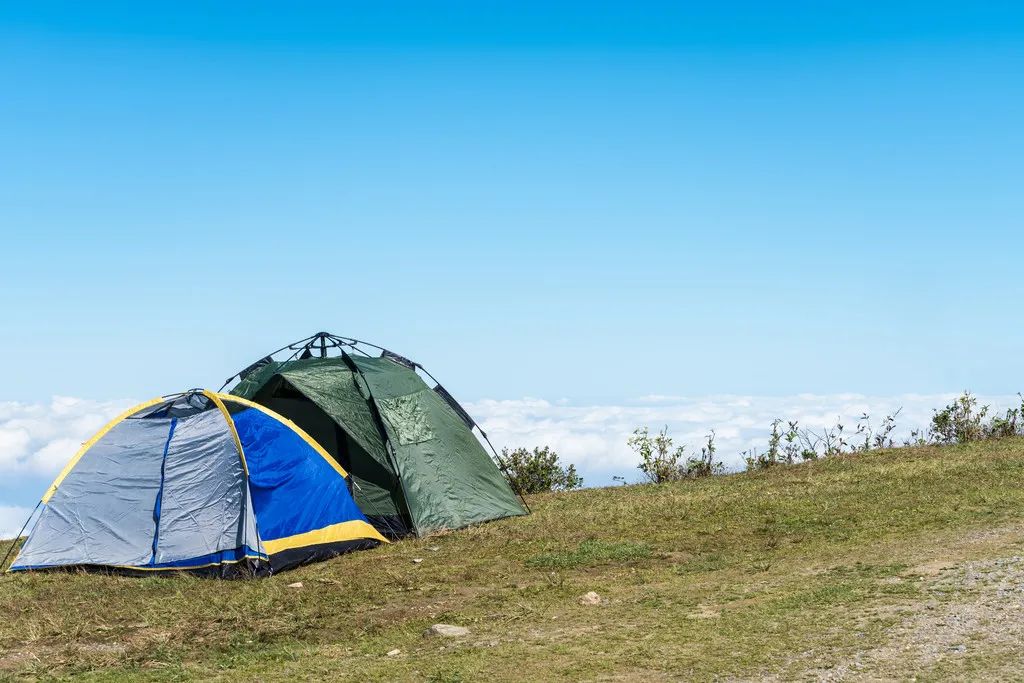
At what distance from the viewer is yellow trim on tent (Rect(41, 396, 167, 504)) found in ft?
48.3

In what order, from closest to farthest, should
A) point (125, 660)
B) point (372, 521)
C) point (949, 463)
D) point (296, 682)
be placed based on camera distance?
point (296, 682) < point (125, 660) < point (372, 521) < point (949, 463)

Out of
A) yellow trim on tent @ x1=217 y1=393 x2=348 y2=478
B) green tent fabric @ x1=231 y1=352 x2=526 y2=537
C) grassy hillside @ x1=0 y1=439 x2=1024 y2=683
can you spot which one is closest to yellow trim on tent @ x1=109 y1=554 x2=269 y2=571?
grassy hillside @ x1=0 y1=439 x2=1024 y2=683

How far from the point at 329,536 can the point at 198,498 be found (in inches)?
70.2

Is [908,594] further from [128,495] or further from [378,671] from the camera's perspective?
[128,495]

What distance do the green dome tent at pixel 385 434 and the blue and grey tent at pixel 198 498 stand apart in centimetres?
71

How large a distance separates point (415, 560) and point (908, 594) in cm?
619

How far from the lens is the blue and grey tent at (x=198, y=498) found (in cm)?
1373

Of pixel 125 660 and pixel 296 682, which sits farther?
pixel 125 660

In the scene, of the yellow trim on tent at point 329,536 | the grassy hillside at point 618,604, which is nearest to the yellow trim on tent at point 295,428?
the yellow trim on tent at point 329,536

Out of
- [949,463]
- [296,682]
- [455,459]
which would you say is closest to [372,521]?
[455,459]

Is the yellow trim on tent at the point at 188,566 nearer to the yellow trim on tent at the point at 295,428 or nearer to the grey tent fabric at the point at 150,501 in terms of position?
the grey tent fabric at the point at 150,501

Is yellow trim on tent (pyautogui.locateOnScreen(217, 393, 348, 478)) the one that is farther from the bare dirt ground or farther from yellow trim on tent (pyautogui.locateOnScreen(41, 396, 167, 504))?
the bare dirt ground

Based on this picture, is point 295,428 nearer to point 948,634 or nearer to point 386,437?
point 386,437

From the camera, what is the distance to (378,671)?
8.61 meters
